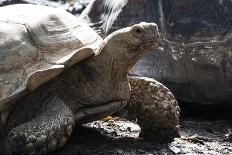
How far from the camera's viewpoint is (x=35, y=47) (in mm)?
3441

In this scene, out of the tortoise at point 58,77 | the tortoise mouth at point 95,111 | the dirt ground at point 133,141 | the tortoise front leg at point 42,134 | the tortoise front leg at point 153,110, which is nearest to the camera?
the tortoise front leg at point 42,134

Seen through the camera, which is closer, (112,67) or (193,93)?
(112,67)

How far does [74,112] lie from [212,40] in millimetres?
2085

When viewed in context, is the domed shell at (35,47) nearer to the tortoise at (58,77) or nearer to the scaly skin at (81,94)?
the tortoise at (58,77)

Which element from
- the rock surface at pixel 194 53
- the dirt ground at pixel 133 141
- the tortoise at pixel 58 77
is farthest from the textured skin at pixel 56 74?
the rock surface at pixel 194 53

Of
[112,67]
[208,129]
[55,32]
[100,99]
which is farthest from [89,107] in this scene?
[208,129]

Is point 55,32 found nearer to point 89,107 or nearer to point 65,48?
point 65,48

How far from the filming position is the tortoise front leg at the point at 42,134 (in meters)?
3.10

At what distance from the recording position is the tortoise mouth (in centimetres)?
355

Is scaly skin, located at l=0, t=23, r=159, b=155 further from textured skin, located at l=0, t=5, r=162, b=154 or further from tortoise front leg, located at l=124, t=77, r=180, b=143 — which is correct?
tortoise front leg, located at l=124, t=77, r=180, b=143

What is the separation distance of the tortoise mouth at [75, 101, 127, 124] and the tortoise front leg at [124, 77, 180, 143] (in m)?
0.23

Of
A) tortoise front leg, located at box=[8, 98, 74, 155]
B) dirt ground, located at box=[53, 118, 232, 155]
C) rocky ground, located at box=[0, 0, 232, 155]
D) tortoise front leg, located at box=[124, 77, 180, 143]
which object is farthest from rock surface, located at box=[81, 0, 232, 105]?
tortoise front leg, located at box=[8, 98, 74, 155]

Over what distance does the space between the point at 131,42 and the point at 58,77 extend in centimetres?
58

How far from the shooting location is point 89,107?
3592mm
